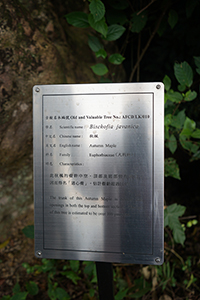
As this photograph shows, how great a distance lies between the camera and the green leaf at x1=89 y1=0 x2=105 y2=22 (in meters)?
0.85

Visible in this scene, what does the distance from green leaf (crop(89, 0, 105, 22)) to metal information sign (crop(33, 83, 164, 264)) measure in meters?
0.30

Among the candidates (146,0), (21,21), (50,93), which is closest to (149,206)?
(50,93)

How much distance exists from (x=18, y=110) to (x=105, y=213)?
24.1 inches

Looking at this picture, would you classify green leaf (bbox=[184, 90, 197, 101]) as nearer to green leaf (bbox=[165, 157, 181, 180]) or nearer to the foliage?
the foliage

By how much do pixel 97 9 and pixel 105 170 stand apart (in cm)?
59

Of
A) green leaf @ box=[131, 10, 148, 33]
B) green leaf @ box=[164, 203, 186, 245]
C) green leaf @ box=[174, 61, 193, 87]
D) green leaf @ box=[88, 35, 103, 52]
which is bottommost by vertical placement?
green leaf @ box=[164, 203, 186, 245]

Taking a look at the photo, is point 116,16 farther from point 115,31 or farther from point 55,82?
point 55,82

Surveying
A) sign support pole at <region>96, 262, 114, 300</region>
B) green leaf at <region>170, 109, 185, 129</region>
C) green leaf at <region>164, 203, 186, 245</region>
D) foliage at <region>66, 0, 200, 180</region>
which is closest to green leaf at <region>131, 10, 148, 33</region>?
foliage at <region>66, 0, 200, 180</region>

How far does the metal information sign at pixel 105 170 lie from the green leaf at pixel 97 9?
298mm

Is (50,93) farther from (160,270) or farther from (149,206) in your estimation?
(160,270)

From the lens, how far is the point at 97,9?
856mm

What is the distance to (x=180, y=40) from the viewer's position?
153 cm

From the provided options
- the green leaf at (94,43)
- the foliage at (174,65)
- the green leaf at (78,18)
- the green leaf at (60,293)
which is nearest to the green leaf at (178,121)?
A: the foliage at (174,65)

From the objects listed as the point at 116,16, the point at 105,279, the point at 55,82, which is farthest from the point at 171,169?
the point at 116,16
